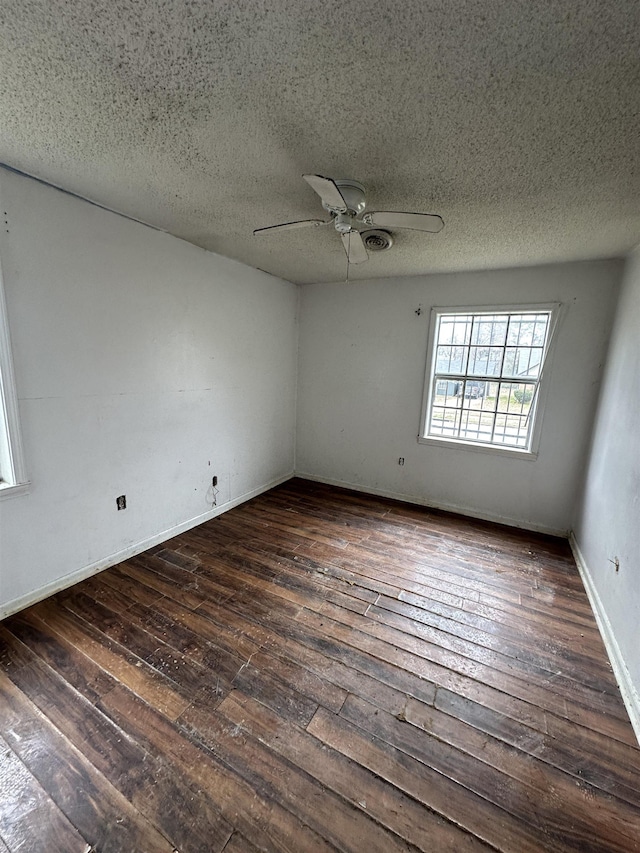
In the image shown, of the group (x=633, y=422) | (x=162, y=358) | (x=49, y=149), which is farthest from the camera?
(x=162, y=358)

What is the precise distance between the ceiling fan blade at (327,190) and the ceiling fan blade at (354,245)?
30 centimetres

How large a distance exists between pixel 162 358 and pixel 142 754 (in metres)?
2.39

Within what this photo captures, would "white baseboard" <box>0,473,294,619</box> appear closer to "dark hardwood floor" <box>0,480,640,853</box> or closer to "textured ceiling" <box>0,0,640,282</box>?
"dark hardwood floor" <box>0,480,640,853</box>

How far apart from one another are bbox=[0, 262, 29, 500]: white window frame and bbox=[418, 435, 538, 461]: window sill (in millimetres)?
3419

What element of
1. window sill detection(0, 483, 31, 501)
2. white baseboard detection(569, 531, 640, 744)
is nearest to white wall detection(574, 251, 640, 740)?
white baseboard detection(569, 531, 640, 744)

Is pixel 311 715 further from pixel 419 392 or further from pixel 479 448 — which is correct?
pixel 419 392

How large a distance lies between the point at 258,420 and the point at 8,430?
2242 mm

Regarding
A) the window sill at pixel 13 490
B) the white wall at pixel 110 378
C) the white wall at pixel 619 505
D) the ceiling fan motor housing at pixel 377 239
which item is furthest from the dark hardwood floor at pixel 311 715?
the ceiling fan motor housing at pixel 377 239

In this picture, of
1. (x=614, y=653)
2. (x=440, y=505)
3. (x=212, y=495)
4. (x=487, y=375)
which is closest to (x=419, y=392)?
(x=487, y=375)

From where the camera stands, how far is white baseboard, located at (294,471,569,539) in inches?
132

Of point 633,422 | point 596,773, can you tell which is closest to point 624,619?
point 596,773

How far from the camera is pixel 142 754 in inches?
52.7

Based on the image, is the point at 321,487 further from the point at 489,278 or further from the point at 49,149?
the point at 49,149

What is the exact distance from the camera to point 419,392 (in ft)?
12.5
